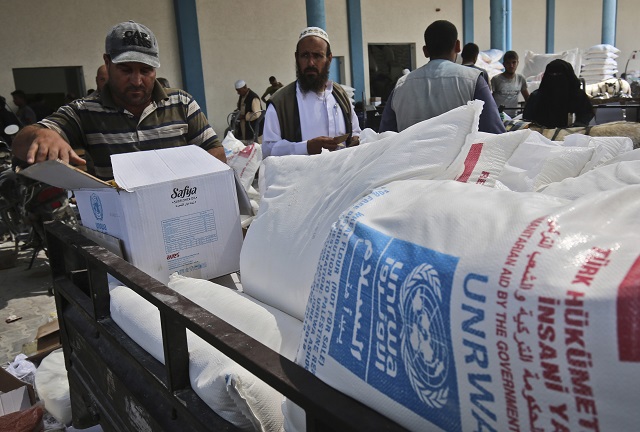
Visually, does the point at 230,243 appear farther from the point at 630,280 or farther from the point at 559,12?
the point at 559,12

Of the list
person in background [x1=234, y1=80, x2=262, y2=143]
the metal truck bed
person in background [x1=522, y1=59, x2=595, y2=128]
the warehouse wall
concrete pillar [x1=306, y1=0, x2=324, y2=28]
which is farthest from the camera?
concrete pillar [x1=306, y1=0, x2=324, y2=28]

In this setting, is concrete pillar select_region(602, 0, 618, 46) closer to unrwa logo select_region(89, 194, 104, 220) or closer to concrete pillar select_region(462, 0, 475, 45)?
concrete pillar select_region(462, 0, 475, 45)

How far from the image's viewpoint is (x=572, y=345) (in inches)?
22.8

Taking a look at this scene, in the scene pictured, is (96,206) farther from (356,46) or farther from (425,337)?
(356,46)

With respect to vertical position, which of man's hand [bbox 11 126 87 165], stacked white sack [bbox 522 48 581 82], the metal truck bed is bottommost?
the metal truck bed

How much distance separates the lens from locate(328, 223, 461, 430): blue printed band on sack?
2.27 ft

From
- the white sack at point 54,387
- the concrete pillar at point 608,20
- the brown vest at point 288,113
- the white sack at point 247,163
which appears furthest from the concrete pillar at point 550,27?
the white sack at point 54,387

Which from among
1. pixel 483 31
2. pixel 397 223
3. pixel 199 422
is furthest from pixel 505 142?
pixel 483 31

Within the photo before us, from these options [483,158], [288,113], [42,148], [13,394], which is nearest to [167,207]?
[42,148]

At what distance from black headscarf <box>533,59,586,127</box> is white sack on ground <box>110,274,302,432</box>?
4.08 metres

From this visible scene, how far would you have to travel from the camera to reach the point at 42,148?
176 cm

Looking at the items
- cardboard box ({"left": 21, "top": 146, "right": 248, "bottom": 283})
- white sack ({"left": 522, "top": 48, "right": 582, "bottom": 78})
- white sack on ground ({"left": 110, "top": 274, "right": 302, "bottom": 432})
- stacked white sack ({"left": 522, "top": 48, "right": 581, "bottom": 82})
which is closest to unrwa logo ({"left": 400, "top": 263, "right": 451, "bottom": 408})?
white sack on ground ({"left": 110, "top": 274, "right": 302, "bottom": 432})

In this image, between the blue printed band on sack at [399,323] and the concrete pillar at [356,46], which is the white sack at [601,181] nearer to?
the blue printed band on sack at [399,323]

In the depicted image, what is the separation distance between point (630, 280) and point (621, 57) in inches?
935
